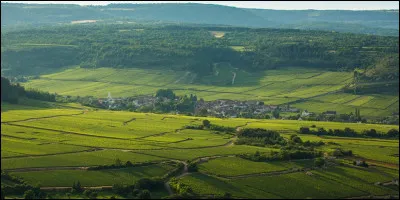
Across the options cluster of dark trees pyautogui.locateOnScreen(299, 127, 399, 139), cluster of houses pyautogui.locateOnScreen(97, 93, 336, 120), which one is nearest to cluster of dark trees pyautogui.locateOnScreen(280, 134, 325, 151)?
cluster of dark trees pyautogui.locateOnScreen(299, 127, 399, 139)

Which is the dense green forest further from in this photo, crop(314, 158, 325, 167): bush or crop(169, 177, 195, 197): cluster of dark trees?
crop(169, 177, 195, 197): cluster of dark trees

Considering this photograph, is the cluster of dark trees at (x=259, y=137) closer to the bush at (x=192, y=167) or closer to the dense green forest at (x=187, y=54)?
the bush at (x=192, y=167)

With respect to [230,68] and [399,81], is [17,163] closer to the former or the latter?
[399,81]

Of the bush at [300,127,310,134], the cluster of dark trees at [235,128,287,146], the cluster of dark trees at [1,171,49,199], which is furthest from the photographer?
the bush at [300,127,310,134]

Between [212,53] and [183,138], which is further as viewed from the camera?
[212,53]

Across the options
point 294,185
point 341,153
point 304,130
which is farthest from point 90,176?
point 304,130

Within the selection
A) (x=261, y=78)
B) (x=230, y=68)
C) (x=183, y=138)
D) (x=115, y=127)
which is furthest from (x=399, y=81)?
(x=230, y=68)

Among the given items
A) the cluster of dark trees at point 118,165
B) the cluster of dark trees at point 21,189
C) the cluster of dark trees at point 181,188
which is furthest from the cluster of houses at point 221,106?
the cluster of dark trees at point 21,189
